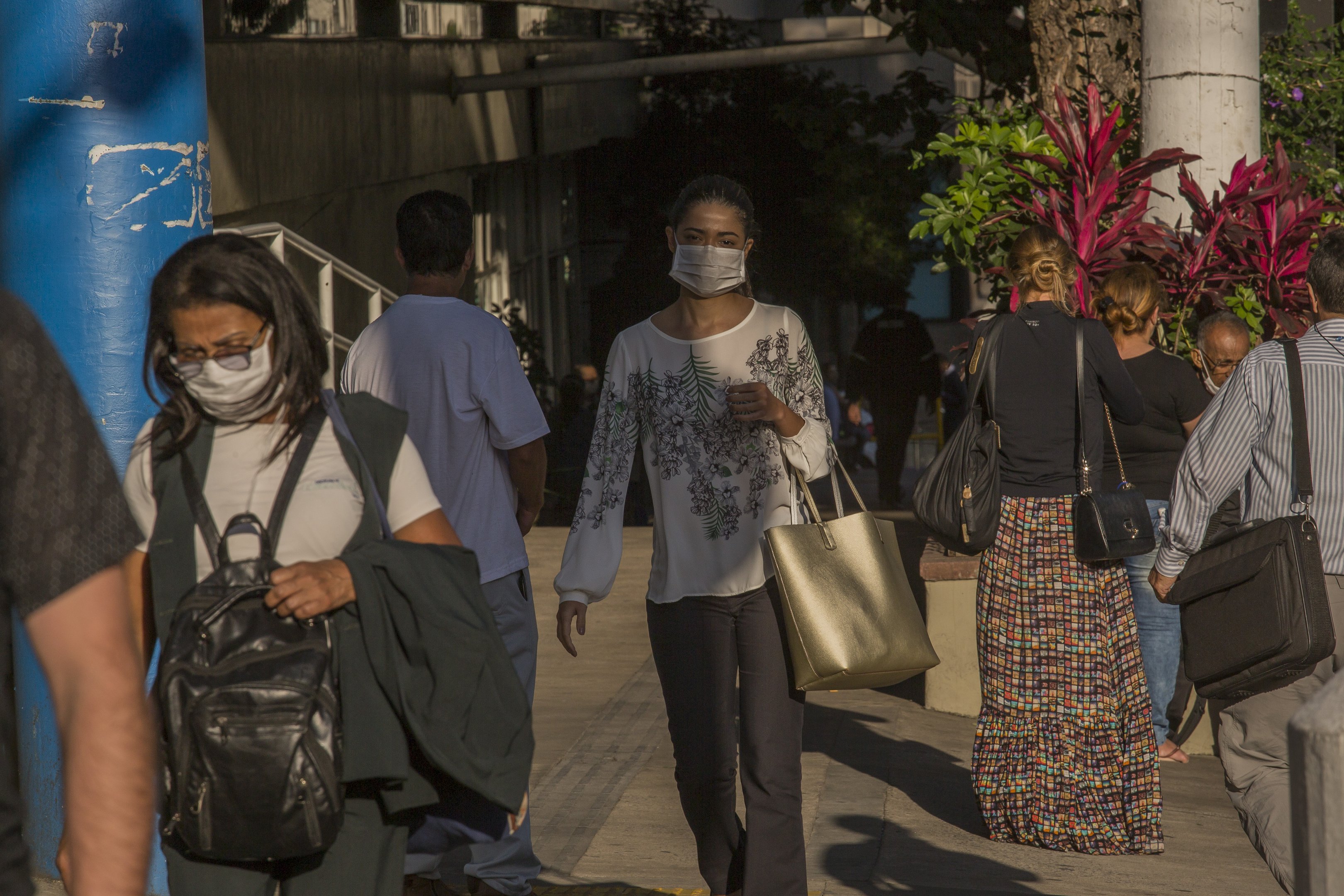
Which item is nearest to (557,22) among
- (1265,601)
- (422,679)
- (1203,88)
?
(1203,88)

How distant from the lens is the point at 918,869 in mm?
4633

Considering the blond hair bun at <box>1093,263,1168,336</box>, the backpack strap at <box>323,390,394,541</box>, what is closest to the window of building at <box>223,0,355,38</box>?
the blond hair bun at <box>1093,263,1168,336</box>

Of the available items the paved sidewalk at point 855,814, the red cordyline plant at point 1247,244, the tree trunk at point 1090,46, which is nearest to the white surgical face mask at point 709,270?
the paved sidewalk at point 855,814

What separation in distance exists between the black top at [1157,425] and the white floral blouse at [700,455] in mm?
2221

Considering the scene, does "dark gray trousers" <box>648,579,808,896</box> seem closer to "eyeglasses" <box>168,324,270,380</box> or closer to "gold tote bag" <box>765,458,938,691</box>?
"gold tote bag" <box>765,458,938,691</box>

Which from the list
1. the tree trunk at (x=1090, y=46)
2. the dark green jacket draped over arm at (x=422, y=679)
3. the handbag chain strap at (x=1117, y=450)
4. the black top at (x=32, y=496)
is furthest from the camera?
the tree trunk at (x=1090, y=46)

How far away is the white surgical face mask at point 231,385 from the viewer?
242 centimetres

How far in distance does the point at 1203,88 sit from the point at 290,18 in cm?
695

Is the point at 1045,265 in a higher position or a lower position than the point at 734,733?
higher

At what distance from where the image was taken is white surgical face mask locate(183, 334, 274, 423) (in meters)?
2.42

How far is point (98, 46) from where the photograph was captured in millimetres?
3844

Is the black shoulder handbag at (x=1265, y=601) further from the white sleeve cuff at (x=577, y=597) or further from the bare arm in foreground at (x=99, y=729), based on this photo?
the bare arm in foreground at (x=99, y=729)

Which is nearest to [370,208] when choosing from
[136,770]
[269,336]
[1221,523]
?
[1221,523]

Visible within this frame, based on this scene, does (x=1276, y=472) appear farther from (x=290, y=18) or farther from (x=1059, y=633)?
(x=290, y=18)
